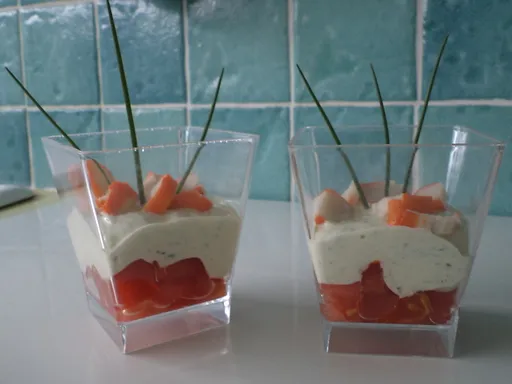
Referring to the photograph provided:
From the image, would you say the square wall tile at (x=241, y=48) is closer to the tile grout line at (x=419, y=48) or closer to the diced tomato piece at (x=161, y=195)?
the tile grout line at (x=419, y=48)

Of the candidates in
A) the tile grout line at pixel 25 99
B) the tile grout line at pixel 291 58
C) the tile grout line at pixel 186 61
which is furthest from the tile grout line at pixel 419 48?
the tile grout line at pixel 25 99

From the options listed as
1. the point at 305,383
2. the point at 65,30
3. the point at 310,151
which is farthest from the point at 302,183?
the point at 65,30

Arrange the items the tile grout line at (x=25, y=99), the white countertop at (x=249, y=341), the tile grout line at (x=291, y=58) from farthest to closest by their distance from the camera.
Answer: the tile grout line at (x=25, y=99) → the tile grout line at (x=291, y=58) → the white countertop at (x=249, y=341)

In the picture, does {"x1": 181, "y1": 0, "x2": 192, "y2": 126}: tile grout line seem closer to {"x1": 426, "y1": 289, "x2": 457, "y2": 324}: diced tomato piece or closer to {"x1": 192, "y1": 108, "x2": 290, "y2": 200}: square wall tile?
{"x1": 192, "y1": 108, "x2": 290, "y2": 200}: square wall tile

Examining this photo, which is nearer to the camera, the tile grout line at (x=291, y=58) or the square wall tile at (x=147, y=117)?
the tile grout line at (x=291, y=58)

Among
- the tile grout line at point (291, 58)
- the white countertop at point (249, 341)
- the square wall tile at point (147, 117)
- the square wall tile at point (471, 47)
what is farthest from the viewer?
the square wall tile at point (147, 117)

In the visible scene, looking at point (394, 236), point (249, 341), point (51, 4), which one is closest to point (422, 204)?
point (394, 236)

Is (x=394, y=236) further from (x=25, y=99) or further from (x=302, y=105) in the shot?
(x=25, y=99)

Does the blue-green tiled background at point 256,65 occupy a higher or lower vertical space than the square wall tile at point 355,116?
higher
